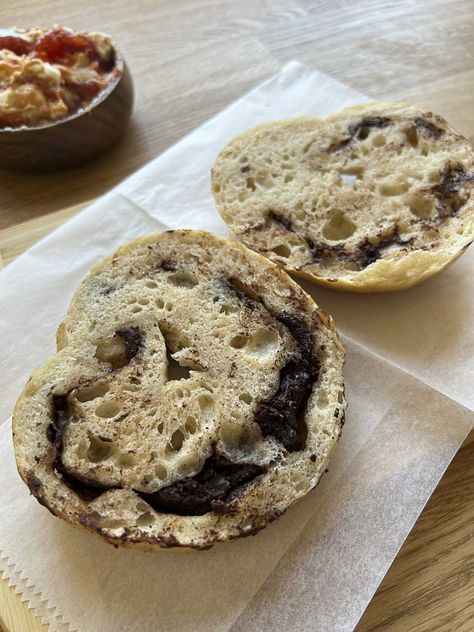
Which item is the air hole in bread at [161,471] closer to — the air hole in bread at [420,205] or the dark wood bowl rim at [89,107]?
the air hole in bread at [420,205]

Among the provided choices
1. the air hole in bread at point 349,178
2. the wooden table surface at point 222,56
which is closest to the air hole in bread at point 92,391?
the wooden table surface at point 222,56

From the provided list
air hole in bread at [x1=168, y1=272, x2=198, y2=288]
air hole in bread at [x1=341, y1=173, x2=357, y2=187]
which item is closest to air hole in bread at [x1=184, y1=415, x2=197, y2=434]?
air hole in bread at [x1=168, y1=272, x2=198, y2=288]

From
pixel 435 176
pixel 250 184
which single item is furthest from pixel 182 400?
pixel 435 176

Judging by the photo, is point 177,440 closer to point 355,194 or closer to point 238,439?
point 238,439

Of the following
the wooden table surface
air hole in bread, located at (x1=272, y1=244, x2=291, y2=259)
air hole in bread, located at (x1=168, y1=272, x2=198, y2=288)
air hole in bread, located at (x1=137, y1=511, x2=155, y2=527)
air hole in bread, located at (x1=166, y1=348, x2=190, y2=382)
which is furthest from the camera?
the wooden table surface

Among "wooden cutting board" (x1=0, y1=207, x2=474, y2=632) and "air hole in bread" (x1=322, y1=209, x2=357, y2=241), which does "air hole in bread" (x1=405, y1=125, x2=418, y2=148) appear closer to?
"air hole in bread" (x1=322, y1=209, x2=357, y2=241)

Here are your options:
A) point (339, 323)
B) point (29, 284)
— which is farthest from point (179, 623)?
point (29, 284)
